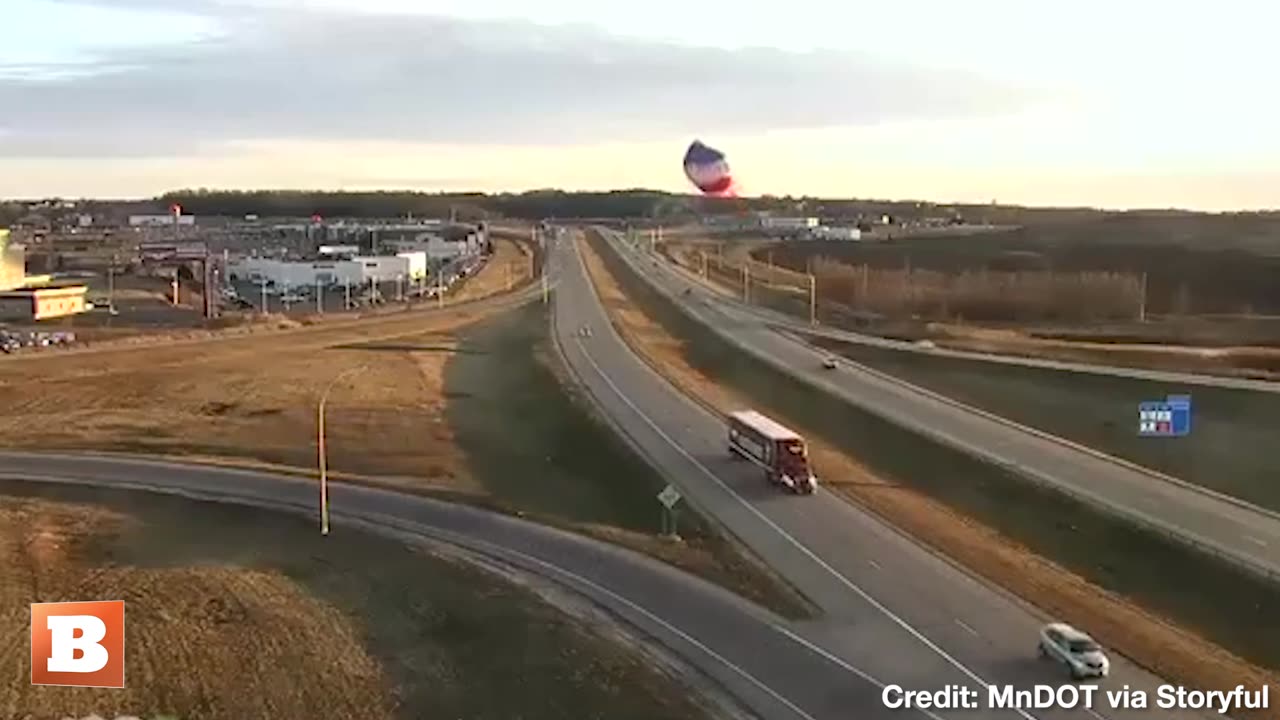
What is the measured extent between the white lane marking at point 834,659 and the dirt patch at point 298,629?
3084 millimetres

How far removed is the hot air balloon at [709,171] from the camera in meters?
174

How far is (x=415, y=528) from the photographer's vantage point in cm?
4434

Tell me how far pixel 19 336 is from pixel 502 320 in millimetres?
35252

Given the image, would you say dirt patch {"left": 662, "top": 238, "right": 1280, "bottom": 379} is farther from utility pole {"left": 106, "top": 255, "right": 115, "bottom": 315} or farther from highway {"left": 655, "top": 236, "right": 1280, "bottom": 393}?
utility pole {"left": 106, "top": 255, "right": 115, "bottom": 315}

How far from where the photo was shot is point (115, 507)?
4894cm

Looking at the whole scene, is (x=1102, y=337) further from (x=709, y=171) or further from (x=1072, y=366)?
(x=709, y=171)

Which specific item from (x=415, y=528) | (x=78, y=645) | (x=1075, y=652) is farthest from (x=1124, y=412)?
(x=78, y=645)

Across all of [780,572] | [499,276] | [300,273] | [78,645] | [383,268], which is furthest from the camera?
[499,276]

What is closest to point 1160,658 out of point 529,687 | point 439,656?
point 529,687

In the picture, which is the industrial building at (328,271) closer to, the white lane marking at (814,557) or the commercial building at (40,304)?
the commercial building at (40,304)

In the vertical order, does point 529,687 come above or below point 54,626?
below

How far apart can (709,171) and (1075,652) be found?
A: 486 feet

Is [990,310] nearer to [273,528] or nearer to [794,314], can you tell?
[794,314]

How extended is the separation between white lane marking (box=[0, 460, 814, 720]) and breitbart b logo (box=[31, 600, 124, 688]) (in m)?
11.9
